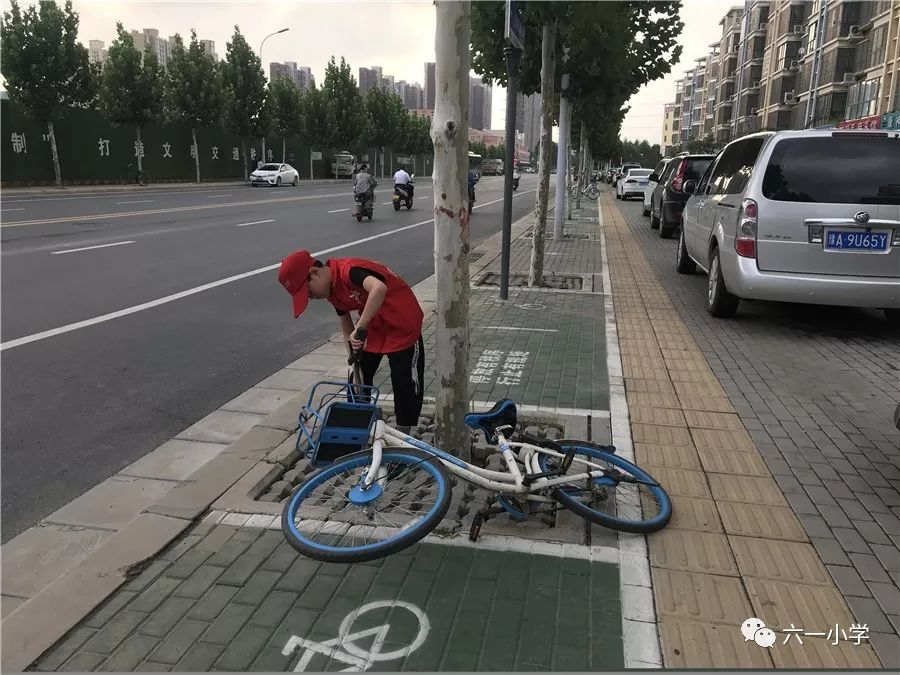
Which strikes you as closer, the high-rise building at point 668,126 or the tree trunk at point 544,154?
the tree trunk at point 544,154

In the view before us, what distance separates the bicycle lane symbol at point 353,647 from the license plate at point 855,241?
223 inches

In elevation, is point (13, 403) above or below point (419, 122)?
below

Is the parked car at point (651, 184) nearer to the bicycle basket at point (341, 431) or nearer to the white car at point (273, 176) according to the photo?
the bicycle basket at point (341, 431)

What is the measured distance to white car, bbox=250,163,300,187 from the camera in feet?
138

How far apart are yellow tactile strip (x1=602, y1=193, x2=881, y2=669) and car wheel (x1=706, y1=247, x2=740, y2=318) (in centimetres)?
246

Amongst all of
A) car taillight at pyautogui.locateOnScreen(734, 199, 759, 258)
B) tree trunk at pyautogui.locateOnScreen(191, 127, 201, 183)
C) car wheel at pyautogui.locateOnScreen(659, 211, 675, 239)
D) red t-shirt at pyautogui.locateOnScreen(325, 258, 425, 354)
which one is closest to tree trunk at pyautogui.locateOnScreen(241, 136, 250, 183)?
tree trunk at pyautogui.locateOnScreen(191, 127, 201, 183)

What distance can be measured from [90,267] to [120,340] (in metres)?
4.49

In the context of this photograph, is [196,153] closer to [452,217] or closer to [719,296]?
[719,296]

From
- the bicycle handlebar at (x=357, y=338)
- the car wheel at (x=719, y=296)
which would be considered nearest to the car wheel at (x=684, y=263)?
the car wheel at (x=719, y=296)

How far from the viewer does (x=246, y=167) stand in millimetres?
49469

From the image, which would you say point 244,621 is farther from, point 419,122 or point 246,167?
point 419,122

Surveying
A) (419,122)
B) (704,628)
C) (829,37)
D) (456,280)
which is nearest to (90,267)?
(456,280)

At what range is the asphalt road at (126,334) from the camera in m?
4.39

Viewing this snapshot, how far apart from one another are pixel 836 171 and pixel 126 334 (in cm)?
682
